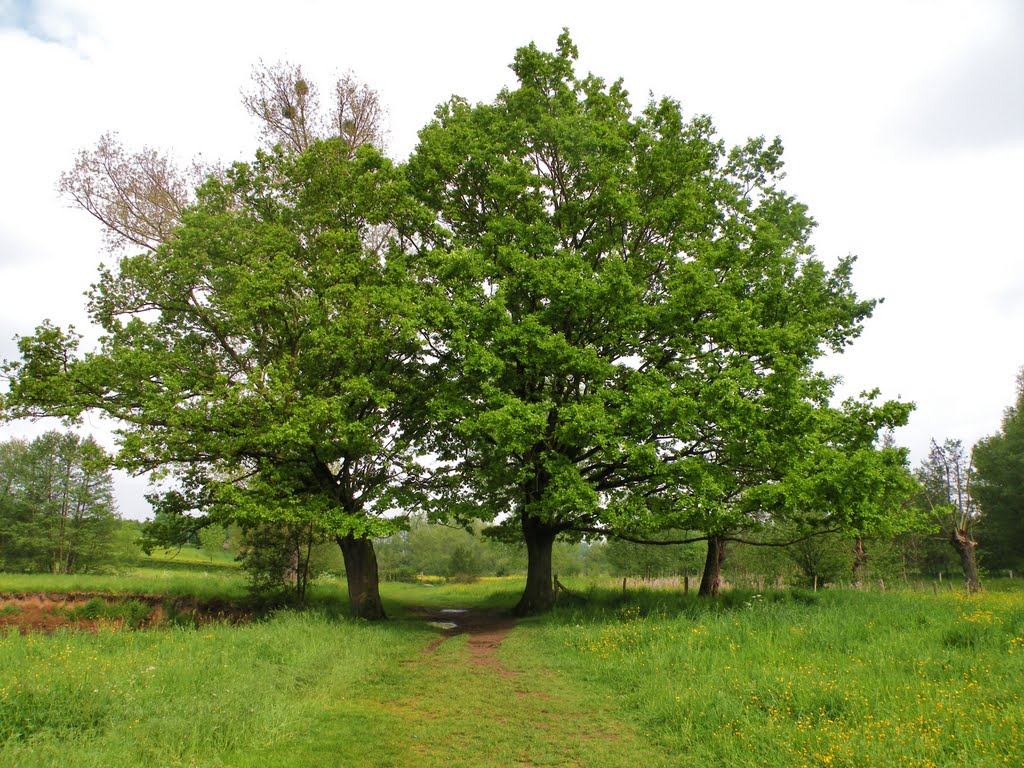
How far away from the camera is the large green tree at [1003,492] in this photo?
139 feet

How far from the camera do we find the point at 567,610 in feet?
58.0

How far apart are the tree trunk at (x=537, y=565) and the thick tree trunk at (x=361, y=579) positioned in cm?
507

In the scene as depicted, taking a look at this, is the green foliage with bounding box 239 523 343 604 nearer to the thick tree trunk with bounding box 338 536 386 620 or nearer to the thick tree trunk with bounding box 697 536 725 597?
the thick tree trunk with bounding box 338 536 386 620

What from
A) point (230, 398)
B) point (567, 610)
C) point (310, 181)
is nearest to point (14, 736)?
point (230, 398)

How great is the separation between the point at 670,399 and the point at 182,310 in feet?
51.1

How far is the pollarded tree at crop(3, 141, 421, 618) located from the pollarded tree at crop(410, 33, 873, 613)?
2102 mm

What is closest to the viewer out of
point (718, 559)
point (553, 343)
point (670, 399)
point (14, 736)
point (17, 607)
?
point (14, 736)

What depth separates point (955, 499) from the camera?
1711 inches

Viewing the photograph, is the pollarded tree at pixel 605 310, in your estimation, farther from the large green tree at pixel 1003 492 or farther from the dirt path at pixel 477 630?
the large green tree at pixel 1003 492

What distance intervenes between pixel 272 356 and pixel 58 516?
124ft

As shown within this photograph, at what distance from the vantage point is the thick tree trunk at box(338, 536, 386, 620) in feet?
61.2

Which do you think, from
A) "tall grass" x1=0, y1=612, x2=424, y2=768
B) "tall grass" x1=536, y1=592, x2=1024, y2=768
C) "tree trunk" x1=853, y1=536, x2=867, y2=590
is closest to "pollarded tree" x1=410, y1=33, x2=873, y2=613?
"tall grass" x1=536, y1=592, x2=1024, y2=768

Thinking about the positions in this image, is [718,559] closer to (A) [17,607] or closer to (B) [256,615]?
(B) [256,615]

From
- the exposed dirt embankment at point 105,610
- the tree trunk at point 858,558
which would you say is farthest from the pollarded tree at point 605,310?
the tree trunk at point 858,558
